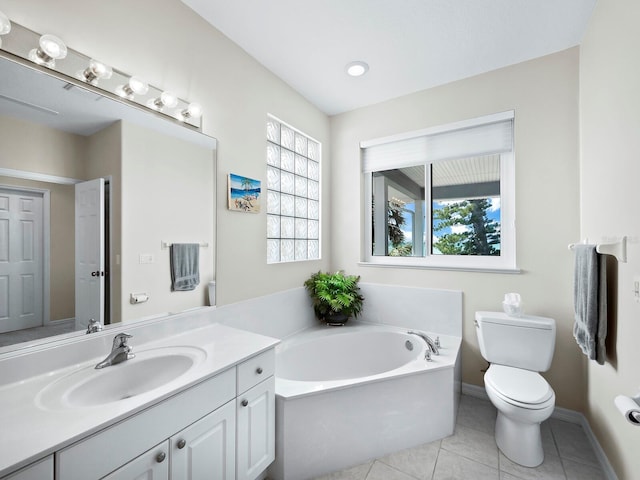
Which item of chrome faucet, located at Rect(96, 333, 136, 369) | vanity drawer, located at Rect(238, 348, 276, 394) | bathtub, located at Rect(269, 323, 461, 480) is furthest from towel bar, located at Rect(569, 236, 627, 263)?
chrome faucet, located at Rect(96, 333, 136, 369)

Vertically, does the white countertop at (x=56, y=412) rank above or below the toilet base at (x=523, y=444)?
above

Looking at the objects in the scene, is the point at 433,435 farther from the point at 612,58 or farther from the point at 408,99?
the point at 408,99

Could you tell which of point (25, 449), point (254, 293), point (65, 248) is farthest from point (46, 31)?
point (254, 293)

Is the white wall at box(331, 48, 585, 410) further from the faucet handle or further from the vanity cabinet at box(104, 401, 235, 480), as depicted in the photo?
the faucet handle

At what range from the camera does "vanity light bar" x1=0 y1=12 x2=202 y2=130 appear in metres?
1.13

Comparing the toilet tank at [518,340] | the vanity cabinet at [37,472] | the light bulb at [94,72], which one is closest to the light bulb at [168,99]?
the light bulb at [94,72]

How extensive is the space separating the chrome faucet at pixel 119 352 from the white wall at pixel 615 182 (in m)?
2.23

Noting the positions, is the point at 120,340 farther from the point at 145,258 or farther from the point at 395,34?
the point at 395,34

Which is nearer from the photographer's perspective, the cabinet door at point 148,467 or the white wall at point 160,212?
the cabinet door at point 148,467

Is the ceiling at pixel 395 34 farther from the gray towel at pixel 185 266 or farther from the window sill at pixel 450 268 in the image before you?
the window sill at pixel 450 268

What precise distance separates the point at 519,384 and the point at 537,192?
4.56 ft

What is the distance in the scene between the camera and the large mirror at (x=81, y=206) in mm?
1132

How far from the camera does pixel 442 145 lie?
2633 millimetres

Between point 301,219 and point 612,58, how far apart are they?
227 cm
